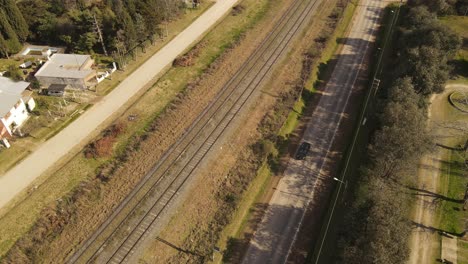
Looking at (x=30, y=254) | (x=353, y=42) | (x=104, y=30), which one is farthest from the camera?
(x=353, y=42)

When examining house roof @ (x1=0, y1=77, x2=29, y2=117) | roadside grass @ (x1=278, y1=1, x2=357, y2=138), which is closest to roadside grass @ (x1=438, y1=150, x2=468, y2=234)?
roadside grass @ (x1=278, y1=1, x2=357, y2=138)

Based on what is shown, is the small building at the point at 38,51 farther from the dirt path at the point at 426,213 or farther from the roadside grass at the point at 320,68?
the dirt path at the point at 426,213

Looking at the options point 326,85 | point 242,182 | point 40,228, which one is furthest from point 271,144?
point 40,228

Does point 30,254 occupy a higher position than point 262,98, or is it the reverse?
point 262,98

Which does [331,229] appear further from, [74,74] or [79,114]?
Result: [74,74]

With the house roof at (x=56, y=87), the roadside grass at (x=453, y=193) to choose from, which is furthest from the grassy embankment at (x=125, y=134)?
the roadside grass at (x=453, y=193)

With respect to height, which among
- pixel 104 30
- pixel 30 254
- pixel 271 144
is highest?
pixel 104 30
